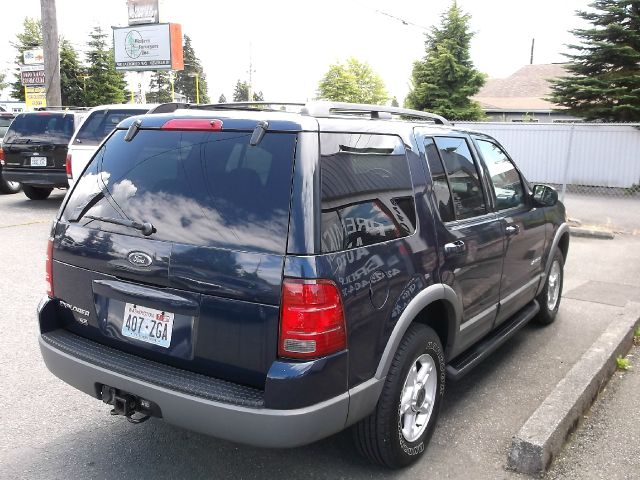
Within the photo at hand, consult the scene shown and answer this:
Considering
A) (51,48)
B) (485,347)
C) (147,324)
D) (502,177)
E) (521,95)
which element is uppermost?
(521,95)

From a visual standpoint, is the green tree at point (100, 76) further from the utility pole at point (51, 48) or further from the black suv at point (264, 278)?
the black suv at point (264, 278)

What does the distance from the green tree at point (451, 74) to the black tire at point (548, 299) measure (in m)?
20.6

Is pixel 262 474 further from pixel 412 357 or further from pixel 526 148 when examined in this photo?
pixel 526 148

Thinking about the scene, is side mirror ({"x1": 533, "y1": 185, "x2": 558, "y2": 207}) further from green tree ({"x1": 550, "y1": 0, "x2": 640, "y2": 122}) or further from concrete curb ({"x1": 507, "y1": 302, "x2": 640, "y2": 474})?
green tree ({"x1": 550, "y1": 0, "x2": 640, "y2": 122})

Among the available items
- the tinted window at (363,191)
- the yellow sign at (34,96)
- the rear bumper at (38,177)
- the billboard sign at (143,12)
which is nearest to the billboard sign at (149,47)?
the billboard sign at (143,12)

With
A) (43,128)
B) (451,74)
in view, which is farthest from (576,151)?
(43,128)

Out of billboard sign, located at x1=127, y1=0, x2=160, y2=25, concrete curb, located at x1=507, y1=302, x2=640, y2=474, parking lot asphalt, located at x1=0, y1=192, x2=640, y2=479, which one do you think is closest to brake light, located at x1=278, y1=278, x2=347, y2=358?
parking lot asphalt, located at x1=0, y1=192, x2=640, y2=479

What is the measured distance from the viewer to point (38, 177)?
11.4 m

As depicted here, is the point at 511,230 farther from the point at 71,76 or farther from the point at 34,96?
the point at 71,76

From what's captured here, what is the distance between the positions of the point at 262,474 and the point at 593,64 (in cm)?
1945

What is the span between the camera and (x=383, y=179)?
3.01 metres

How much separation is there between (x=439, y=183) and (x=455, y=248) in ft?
1.31

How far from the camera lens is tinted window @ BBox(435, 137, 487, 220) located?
3671 millimetres

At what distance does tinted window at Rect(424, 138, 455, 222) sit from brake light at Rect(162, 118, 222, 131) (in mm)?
1274
